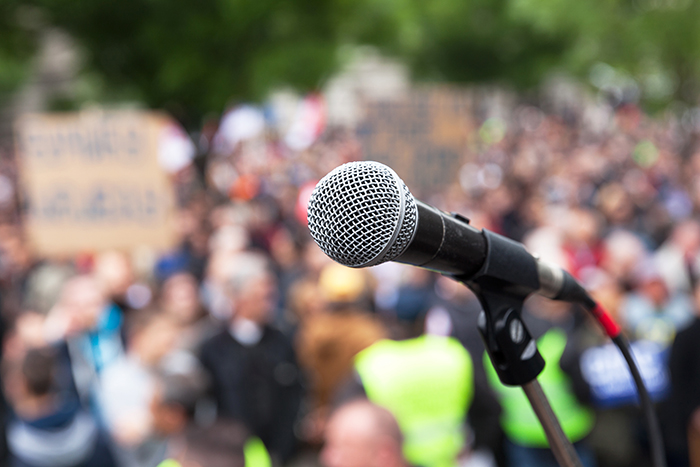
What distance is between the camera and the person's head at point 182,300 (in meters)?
4.44

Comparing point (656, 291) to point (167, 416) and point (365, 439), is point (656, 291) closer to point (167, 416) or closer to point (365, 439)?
point (365, 439)

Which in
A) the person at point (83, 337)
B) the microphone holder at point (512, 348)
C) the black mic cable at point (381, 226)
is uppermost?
the black mic cable at point (381, 226)

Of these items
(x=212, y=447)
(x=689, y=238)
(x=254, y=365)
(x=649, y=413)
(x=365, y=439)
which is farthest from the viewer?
(x=689, y=238)

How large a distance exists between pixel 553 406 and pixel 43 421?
2.51 m

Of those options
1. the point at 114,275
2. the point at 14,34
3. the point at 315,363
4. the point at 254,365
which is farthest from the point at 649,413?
the point at 14,34

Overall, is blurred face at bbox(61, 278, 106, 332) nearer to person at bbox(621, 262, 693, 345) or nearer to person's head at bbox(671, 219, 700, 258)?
person at bbox(621, 262, 693, 345)

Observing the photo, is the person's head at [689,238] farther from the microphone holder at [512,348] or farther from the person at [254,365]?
the microphone holder at [512,348]

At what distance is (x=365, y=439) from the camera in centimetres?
221

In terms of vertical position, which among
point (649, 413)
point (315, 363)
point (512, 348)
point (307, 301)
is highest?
point (512, 348)

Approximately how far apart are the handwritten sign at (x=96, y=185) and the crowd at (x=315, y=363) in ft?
1.04

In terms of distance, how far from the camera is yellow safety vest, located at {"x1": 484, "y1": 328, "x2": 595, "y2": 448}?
11.2 ft

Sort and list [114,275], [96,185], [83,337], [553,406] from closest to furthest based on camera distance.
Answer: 1. [553,406]
2. [83,337]
3. [114,275]
4. [96,185]

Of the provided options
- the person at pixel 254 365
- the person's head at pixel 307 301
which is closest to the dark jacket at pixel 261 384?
the person at pixel 254 365

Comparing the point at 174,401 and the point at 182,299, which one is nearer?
the point at 174,401
